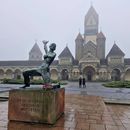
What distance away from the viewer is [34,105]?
5953 mm

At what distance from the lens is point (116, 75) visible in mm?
60562

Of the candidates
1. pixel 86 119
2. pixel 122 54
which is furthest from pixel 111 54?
pixel 86 119

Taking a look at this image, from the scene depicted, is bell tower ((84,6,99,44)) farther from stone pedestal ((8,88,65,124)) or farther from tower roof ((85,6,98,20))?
stone pedestal ((8,88,65,124))

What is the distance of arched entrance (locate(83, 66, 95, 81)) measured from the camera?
61.0 m

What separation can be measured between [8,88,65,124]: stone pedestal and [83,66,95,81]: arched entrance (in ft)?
181

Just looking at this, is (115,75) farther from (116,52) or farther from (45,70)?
(45,70)

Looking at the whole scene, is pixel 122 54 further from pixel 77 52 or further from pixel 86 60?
pixel 77 52

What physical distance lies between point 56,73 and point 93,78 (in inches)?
500

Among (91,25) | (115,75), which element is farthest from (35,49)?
(115,75)

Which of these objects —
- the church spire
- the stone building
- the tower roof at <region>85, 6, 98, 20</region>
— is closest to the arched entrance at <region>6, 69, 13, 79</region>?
the stone building

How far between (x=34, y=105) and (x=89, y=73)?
2210 inches

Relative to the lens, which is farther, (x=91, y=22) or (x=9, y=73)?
(x=91, y=22)

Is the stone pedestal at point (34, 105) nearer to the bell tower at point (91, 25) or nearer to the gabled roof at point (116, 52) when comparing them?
the gabled roof at point (116, 52)

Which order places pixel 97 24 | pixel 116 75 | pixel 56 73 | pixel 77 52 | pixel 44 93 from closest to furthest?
1. pixel 44 93
2. pixel 116 75
3. pixel 56 73
4. pixel 77 52
5. pixel 97 24
